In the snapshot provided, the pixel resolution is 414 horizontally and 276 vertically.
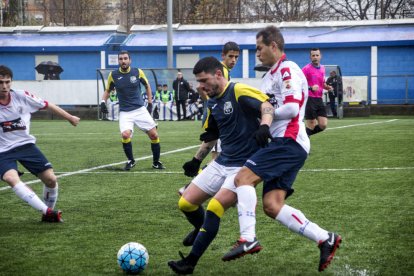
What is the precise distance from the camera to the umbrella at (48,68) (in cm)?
3794

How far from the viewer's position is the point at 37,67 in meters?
37.9

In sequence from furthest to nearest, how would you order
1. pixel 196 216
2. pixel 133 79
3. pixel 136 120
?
pixel 133 79 → pixel 136 120 → pixel 196 216

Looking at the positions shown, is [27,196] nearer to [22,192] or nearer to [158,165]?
[22,192]

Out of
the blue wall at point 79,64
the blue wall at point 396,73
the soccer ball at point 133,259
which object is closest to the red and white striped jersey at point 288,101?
the soccer ball at point 133,259

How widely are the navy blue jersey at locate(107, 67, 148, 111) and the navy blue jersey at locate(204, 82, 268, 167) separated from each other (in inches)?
288

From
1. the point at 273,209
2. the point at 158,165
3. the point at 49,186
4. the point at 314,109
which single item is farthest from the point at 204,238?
the point at 314,109

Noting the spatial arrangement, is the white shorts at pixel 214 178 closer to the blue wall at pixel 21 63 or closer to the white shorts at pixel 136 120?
the white shorts at pixel 136 120

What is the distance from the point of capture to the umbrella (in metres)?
37.9

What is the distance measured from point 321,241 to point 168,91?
89.9ft

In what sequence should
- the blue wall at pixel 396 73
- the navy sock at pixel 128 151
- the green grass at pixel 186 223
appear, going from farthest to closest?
the blue wall at pixel 396 73 → the navy sock at pixel 128 151 → the green grass at pixel 186 223

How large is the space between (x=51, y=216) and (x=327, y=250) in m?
3.42

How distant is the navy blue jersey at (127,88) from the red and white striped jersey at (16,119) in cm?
511

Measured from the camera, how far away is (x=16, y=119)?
7988mm

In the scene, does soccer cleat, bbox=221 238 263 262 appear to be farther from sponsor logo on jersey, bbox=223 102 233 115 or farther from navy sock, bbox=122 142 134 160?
navy sock, bbox=122 142 134 160
